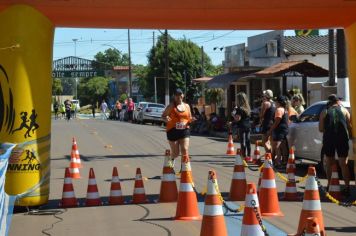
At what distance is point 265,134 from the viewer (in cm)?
1631

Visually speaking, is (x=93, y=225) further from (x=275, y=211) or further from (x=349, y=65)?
(x=349, y=65)

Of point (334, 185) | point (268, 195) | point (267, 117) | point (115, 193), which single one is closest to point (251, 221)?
point (268, 195)

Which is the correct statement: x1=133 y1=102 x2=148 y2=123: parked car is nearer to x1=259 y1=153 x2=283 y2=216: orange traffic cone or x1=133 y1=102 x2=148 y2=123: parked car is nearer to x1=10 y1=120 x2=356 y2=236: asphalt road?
x1=10 y1=120 x2=356 y2=236: asphalt road

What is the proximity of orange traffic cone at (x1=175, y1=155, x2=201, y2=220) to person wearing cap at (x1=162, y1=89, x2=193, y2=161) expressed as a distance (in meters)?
4.40

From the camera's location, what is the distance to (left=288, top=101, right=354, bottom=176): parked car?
1451 centimetres

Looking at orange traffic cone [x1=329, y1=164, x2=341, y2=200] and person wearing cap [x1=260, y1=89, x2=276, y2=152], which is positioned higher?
person wearing cap [x1=260, y1=89, x2=276, y2=152]

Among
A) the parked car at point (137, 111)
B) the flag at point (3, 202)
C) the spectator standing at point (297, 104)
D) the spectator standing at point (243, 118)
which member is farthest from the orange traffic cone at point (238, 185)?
the parked car at point (137, 111)

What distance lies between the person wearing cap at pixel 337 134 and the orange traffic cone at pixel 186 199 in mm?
3390

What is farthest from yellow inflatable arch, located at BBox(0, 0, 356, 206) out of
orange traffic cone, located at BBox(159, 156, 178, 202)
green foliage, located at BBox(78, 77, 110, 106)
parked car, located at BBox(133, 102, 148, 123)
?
green foliage, located at BBox(78, 77, 110, 106)

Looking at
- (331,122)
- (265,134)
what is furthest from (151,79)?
(331,122)

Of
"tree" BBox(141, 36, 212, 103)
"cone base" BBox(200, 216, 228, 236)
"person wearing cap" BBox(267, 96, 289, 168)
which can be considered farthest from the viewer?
"tree" BBox(141, 36, 212, 103)

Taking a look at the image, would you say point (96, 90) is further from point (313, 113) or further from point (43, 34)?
point (43, 34)

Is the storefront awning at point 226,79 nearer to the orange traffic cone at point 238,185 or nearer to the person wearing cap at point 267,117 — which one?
the person wearing cap at point 267,117

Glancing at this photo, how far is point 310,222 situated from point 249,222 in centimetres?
159
